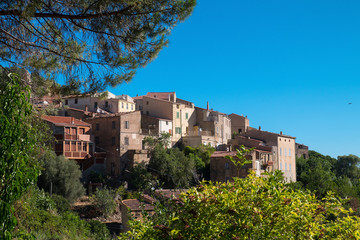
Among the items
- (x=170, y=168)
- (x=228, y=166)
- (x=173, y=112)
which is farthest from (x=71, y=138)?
(x=228, y=166)

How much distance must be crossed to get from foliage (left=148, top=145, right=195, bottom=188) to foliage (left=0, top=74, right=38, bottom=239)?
32450mm

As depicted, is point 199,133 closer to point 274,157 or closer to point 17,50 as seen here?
point 274,157

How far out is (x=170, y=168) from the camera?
39188 millimetres

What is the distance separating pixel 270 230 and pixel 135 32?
730cm

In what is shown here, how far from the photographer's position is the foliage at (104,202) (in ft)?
106

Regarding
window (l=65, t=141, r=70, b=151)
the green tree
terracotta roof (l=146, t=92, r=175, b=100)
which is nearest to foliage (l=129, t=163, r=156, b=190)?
window (l=65, t=141, r=70, b=151)

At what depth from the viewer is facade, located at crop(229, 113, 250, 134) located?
209 feet

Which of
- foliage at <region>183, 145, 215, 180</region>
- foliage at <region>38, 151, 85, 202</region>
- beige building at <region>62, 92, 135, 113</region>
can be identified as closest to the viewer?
foliage at <region>38, 151, 85, 202</region>

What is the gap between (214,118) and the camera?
54344 millimetres

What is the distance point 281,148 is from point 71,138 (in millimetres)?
27254

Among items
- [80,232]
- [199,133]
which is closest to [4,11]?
[80,232]

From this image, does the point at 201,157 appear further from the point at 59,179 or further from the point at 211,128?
the point at 59,179

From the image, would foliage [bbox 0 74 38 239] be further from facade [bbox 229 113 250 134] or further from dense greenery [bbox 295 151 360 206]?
facade [bbox 229 113 250 134]

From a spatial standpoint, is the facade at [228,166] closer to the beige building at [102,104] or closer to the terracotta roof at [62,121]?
the beige building at [102,104]
